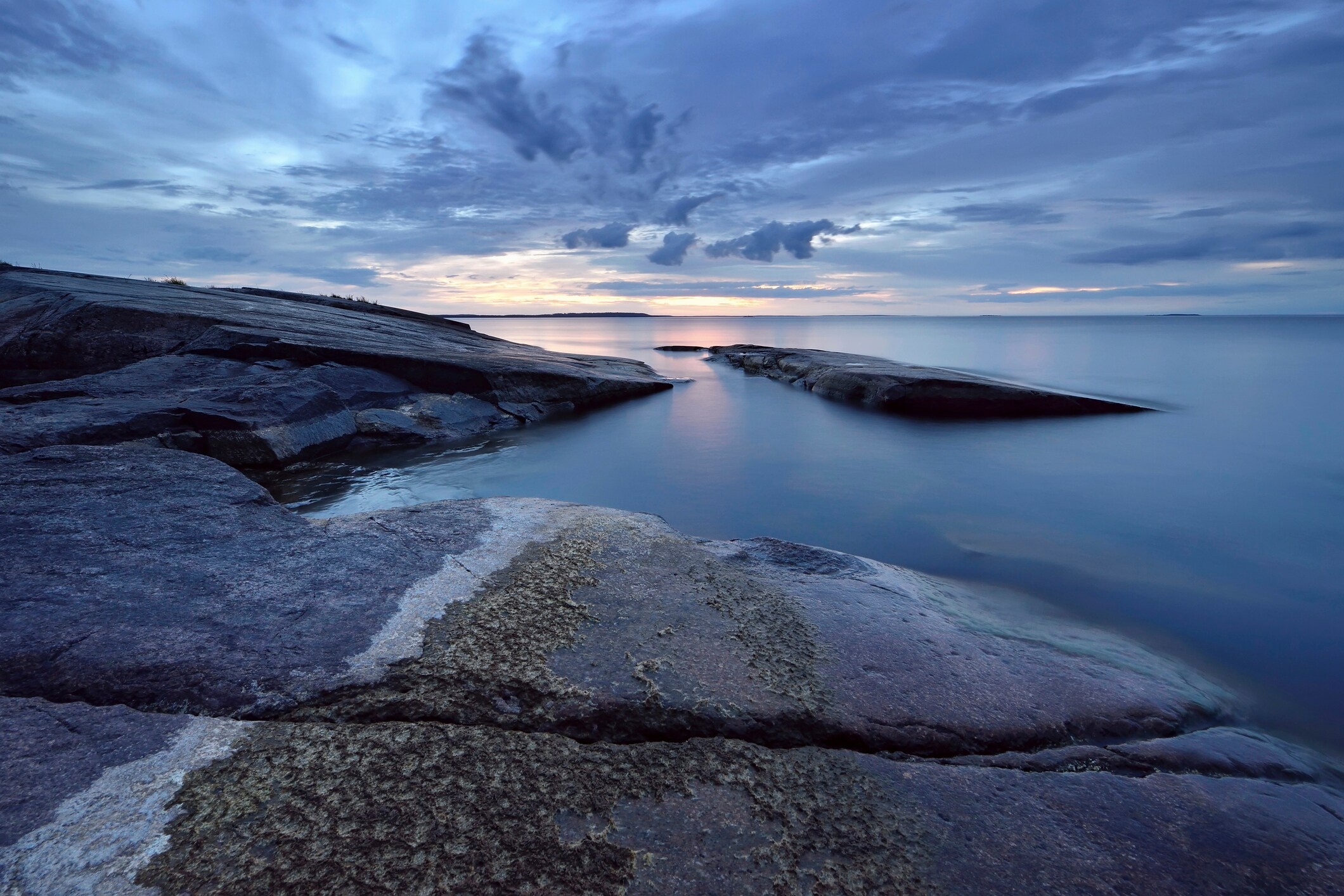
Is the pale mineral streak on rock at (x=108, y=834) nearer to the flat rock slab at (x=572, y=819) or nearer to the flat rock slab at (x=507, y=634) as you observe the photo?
the flat rock slab at (x=572, y=819)

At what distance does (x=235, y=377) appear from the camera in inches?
352

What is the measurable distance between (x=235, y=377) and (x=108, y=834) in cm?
889

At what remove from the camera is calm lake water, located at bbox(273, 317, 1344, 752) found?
4.68 m

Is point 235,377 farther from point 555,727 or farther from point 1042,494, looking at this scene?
point 1042,494

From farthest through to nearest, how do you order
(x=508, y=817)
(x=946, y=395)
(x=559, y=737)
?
(x=946, y=395)
(x=559, y=737)
(x=508, y=817)

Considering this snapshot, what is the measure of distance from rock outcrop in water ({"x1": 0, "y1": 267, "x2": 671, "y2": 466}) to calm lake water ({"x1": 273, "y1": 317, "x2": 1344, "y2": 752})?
2.73ft

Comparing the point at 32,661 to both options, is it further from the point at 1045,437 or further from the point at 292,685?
the point at 1045,437

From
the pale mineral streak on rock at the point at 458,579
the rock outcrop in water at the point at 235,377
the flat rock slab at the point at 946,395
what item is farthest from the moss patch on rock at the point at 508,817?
the flat rock slab at the point at 946,395

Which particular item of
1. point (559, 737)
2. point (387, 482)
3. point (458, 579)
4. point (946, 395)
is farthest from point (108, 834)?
point (946, 395)

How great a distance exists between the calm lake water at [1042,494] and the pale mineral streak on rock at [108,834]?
15.5ft

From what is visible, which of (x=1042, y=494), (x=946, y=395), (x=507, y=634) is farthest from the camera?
(x=946, y=395)

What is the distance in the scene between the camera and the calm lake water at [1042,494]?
4684mm

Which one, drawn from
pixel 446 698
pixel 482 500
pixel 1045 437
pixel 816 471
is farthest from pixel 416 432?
pixel 1045 437

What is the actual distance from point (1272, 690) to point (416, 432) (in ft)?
32.2
